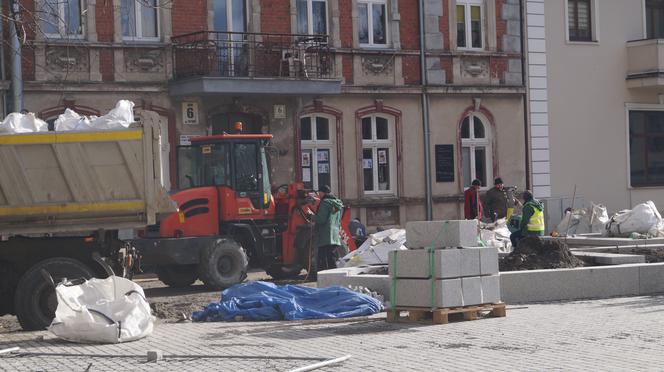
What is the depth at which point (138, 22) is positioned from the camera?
27578 millimetres

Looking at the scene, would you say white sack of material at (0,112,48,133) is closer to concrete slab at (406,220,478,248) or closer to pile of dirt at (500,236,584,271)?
concrete slab at (406,220,478,248)

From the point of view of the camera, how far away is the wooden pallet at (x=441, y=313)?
1491 cm

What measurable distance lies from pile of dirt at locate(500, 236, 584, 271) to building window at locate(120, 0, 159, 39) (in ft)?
39.0

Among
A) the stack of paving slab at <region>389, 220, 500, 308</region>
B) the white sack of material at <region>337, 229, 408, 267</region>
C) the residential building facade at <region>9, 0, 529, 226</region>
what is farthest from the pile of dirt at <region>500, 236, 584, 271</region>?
the residential building facade at <region>9, 0, 529, 226</region>

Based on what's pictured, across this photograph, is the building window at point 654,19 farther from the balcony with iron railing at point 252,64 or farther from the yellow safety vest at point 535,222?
the yellow safety vest at point 535,222

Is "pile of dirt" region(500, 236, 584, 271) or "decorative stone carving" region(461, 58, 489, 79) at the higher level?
"decorative stone carving" region(461, 58, 489, 79)

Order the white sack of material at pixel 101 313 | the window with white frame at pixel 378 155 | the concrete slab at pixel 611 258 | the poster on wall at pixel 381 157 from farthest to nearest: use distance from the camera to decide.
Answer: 1. the poster on wall at pixel 381 157
2. the window with white frame at pixel 378 155
3. the concrete slab at pixel 611 258
4. the white sack of material at pixel 101 313

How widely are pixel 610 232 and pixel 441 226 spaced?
466 inches

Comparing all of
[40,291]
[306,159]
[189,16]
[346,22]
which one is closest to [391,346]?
[40,291]

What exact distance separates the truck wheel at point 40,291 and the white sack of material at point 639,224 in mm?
13874

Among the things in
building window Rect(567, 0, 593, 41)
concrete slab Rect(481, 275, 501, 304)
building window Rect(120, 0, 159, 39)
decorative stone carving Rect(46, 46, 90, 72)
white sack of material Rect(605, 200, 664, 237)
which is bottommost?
concrete slab Rect(481, 275, 501, 304)

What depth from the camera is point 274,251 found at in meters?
22.2

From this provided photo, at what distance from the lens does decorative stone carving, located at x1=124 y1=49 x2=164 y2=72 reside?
2722 cm

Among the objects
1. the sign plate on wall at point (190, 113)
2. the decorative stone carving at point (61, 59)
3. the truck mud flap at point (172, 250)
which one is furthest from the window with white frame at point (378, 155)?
the truck mud flap at point (172, 250)
